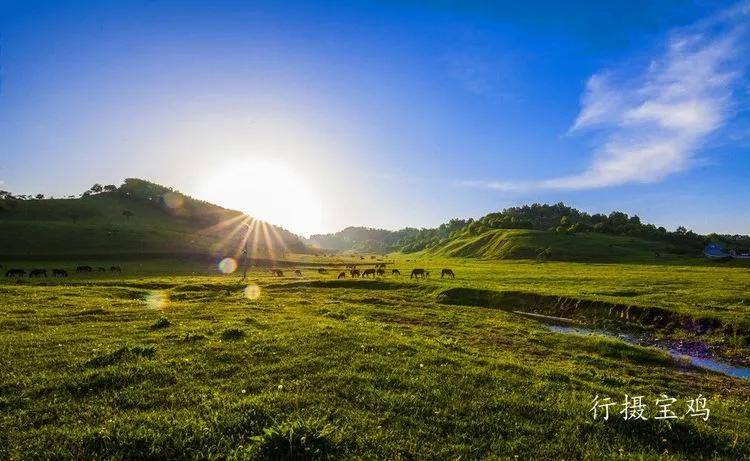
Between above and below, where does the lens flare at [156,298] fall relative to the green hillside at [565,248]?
below

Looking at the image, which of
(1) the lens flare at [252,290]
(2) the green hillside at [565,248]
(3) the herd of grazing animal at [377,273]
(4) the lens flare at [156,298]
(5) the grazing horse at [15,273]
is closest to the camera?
(4) the lens flare at [156,298]

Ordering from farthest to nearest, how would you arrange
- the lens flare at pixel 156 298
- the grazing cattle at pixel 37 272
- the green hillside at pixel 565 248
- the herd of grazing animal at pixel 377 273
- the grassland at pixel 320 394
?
the green hillside at pixel 565 248, the herd of grazing animal at pixel 377 273, the grazing cattle at pixel 37 272, the lens flare at pixel 156 298, the grassland at pixel 320 394

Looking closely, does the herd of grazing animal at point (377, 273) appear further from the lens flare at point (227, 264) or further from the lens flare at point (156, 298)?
the lens flare at point (156, 298)

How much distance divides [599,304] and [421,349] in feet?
99.9

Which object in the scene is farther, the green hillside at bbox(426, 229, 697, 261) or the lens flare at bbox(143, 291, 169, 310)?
the green hillside at bbox(426, 229, 697, 261)

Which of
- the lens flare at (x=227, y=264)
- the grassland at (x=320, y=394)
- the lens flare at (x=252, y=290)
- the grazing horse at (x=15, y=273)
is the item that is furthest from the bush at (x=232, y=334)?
the lens flare at (x=227, y=264)

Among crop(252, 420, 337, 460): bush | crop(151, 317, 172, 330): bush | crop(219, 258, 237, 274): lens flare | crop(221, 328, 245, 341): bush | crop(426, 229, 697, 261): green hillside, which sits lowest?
crop(219, 258, 237, 274): lens flare

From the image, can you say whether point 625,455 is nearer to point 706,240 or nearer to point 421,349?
point 421,349

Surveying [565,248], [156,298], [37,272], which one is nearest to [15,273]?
[37,272]

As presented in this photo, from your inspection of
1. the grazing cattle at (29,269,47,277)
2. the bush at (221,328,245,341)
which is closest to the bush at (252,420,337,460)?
the bush at (221,328,245,341)

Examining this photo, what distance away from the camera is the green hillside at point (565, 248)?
13410 centimetres

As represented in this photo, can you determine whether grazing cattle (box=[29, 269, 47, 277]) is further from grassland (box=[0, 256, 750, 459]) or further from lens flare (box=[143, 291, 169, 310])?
grassland (box=[0, 256, 750, 459])

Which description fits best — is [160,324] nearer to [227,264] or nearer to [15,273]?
[15,273]

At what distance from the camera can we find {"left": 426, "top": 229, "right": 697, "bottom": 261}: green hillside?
5280 inches
